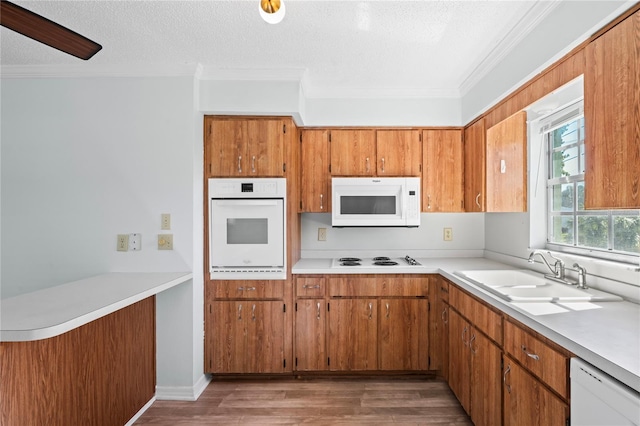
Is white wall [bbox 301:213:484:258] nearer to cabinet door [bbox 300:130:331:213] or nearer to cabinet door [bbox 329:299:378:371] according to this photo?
cabinet door [bbox 300:130:331:213]

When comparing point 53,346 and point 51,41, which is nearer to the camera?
point 51,41

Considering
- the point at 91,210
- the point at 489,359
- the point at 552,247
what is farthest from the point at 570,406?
the point at 91,210

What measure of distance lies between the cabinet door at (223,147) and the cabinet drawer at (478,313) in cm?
178

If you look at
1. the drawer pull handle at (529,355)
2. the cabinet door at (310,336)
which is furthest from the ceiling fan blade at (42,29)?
the drawer pull handle at (529,355)

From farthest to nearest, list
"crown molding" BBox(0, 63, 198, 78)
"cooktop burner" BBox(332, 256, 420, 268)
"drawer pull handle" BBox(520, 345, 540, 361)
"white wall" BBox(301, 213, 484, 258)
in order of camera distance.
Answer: "white wall" BBox(301, 213, 484, 258)
"cooktop burner" BBox(332, 256, 420, 268)
"crown molding" BBox(0, 63, 198, 78)
"drawer pull handle" BBox(520, 345, 540, 361)

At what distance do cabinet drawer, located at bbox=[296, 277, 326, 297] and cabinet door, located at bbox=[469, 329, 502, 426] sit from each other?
111 cm

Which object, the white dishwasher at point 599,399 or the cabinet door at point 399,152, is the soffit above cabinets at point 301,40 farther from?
the white dishwasher at point 599,399

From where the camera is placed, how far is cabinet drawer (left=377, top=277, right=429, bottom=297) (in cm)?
264

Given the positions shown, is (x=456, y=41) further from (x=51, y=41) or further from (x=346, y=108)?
(x=51, y=41)

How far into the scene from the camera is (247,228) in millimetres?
2617

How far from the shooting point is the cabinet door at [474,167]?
258 cm

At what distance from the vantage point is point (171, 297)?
2.44 m

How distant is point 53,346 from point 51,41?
1.39 meters

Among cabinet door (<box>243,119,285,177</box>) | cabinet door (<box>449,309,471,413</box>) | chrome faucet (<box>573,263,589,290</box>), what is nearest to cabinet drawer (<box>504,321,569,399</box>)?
cabinet door (<box>449,309,471,413</box>)
